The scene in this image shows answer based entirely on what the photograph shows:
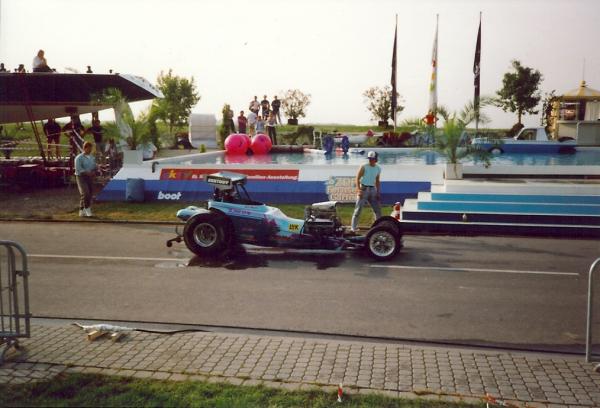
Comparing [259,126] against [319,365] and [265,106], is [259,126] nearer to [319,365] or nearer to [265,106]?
[265,106]

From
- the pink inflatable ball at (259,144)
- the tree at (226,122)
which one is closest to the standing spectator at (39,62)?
the pink inflatable ball at (259,144)

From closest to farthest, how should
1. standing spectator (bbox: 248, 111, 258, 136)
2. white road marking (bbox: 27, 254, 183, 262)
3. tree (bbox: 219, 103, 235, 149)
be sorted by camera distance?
1. white road marking (bbox: 27, 254, 183, 262)
2. standing spectator (bbox: 248, 111, 258, 136)
3. tree (bbox: 219, 103, 235, 149)

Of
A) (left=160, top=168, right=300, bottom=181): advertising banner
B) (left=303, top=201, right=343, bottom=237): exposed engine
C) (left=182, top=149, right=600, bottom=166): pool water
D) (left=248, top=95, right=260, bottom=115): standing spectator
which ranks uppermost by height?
(left=248, top=95, right=260, bottom=115): standing spectator

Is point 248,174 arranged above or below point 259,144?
below

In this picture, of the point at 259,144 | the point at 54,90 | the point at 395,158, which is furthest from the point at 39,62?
the point at 395,158

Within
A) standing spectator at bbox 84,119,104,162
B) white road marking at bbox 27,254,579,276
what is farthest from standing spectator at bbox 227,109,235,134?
white road marking at bbox 27,254,579,276

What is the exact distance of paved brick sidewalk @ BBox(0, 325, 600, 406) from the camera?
5.58 meters

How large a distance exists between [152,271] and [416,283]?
444cm

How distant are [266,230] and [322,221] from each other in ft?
3.39

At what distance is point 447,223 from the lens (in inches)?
600

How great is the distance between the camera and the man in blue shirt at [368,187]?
45.3 feet

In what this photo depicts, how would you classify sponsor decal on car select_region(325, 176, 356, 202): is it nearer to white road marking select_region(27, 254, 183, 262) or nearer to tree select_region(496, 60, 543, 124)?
white road marking select_region(27, 254, 183, 262)

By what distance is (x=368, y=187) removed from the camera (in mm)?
13914

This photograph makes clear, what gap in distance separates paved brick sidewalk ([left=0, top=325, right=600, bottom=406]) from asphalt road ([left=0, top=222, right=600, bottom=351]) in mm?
753
